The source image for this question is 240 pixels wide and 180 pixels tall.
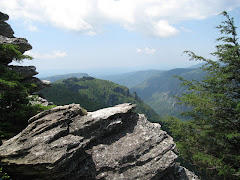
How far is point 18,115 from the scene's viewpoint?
39.3 feet

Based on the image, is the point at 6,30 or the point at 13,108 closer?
the point at 13,108

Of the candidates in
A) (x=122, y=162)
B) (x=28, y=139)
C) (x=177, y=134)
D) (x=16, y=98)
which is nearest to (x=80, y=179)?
(x=122, y=162)

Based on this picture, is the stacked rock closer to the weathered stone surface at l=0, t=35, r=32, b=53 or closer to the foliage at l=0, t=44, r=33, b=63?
the weathered stone surface at l=0, t=35, r=32, b=53

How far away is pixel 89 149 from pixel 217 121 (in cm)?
1416

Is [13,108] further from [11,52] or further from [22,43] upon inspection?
[22,43]

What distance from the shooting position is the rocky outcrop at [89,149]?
902 centimetres

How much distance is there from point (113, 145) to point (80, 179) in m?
3.28

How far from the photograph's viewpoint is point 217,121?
17.1 meters

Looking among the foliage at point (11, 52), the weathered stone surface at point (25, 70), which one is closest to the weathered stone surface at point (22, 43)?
the weathered stone surface at point (25, 70)

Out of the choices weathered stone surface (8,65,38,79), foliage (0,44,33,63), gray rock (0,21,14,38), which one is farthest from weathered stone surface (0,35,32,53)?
foliage (0,44,33,63)

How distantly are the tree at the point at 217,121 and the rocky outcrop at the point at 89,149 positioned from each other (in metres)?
4.32

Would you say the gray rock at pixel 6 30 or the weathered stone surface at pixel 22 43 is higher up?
the gray rock at pixel 6 30

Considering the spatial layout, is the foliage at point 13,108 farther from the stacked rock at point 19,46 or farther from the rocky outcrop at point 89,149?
the stacked rock at point 19,46

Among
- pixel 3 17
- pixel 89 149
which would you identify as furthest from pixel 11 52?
pixel 3 17
